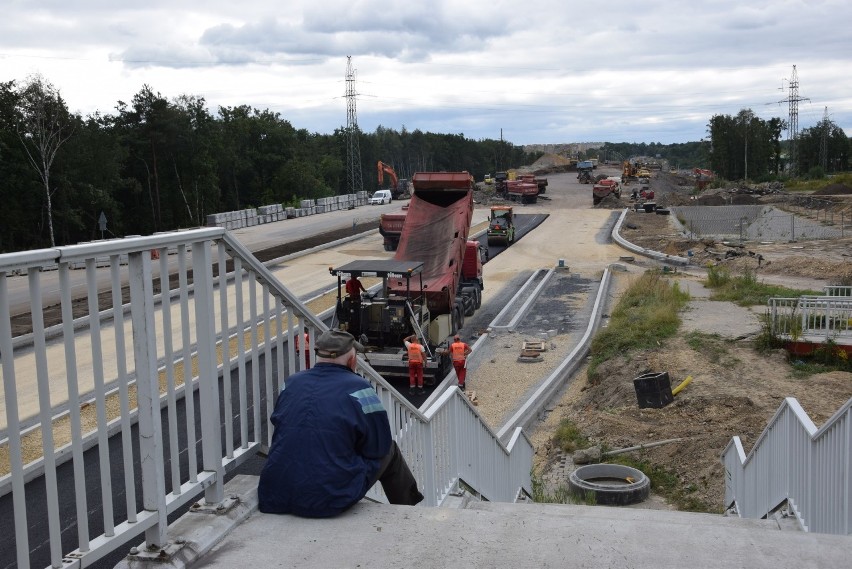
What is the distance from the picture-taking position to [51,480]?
321 centimetres

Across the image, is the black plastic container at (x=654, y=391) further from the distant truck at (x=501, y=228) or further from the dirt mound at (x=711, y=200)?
the dirt mound at (x=711, y=200)

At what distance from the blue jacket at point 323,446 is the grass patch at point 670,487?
23.3ft

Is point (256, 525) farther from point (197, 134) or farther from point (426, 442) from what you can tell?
point (197, 134)

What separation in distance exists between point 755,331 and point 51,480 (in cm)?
1987

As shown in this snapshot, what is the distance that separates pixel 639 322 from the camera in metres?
22.1

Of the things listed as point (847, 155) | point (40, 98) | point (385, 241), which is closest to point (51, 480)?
point (385, 241)

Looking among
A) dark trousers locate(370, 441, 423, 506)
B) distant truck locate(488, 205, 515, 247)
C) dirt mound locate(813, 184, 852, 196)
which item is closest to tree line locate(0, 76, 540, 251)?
distant truck locate(488, 205, 515, 247)

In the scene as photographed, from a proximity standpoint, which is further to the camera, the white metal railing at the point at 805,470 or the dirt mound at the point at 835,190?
the dirt mound at the point at 835,190

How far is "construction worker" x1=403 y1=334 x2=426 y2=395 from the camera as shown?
16.7 m

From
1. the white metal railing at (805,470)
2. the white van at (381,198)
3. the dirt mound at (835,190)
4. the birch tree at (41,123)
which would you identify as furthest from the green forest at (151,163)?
the white metal railing at (805,470)

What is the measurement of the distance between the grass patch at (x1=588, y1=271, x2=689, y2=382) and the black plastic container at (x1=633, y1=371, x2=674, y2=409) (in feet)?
9.06

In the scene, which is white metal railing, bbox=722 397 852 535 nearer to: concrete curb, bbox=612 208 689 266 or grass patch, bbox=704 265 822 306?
grass patch, bbox=704 265 822 306

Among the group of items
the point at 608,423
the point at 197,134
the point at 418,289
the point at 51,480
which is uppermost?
the point at 197,134

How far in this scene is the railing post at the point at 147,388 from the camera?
3658 mm
